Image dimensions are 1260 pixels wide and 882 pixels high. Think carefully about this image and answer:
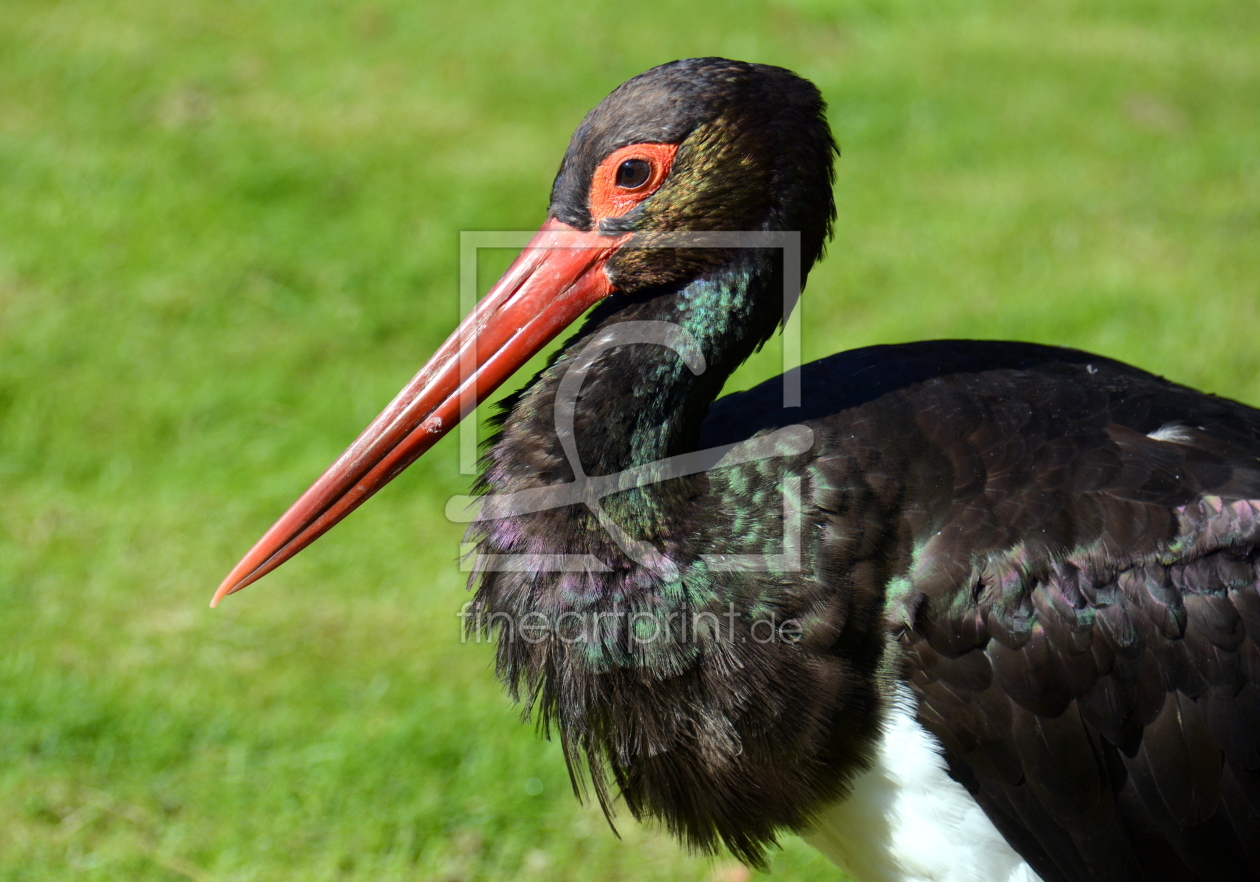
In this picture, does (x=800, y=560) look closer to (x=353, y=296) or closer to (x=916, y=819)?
(x=916, y=819)

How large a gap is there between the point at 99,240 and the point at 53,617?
2.12 metres

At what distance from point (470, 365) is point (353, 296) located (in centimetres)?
296

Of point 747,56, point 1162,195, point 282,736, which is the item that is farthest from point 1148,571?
point 747,56

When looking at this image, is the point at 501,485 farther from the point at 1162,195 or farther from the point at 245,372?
the point at 1162,195

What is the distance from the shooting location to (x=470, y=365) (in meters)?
2.58

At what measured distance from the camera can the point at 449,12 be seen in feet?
23.9

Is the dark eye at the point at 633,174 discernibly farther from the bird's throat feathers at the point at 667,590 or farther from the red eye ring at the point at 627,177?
the bird's throat feathers at the point at 667,590

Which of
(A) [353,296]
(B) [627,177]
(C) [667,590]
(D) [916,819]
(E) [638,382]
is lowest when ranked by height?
(D) [916,819]

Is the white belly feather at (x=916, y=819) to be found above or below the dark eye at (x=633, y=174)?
below

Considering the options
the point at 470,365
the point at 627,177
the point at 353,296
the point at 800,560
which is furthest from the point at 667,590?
the point at 353,296

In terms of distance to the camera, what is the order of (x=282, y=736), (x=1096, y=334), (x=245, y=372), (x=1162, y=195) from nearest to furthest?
(x=282, y=736) < (x=245, y=372) < (x=1096, y=334) < (x=1162, y=195)

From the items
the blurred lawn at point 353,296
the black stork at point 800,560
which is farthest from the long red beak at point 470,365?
the blurred lawn at point 353,296

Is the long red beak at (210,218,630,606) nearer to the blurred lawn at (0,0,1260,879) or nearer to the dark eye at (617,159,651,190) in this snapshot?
the dark eye at (617,159,651,190)

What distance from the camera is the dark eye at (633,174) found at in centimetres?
247
